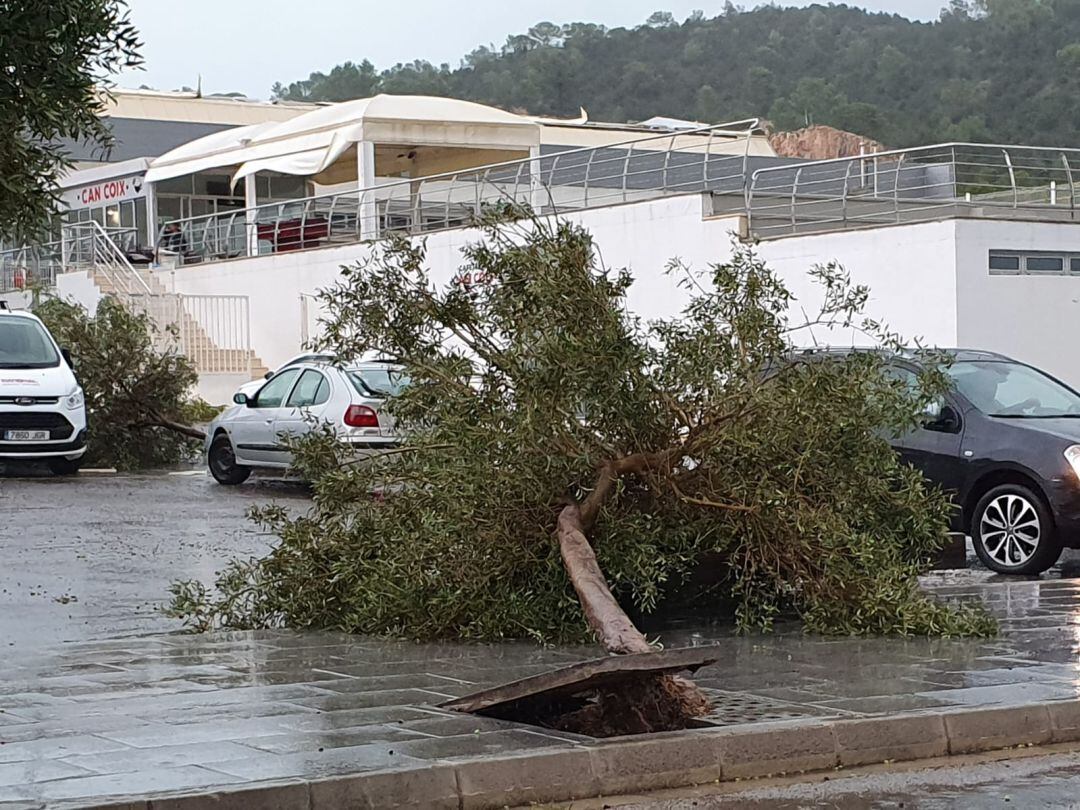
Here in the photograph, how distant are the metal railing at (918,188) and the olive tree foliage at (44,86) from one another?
1737cm

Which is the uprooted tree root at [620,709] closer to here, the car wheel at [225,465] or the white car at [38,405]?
the car wheel at [225,465]

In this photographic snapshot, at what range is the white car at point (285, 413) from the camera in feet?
64.1

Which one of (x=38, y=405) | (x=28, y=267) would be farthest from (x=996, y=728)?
(x=28, y=267)

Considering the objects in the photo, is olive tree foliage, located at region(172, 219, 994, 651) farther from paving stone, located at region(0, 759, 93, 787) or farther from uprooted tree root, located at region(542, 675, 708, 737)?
paving stone, located at region(0, 759, 93, 787)

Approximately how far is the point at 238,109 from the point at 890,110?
2579 cm

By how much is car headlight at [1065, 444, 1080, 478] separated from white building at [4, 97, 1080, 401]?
13.3ft

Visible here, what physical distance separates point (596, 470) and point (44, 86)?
456 cm

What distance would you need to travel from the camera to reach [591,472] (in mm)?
10047

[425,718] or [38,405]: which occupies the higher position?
[38,405]

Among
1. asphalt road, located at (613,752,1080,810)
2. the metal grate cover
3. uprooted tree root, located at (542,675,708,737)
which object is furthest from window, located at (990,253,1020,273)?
uprooted tree root, located at (542,675,708,737)

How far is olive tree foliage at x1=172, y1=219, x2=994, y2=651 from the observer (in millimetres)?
9805

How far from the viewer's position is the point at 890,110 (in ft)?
213

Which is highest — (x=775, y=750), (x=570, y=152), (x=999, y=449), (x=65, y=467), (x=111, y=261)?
(x=570, y=152)

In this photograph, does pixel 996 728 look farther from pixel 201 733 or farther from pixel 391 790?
pixel 201 733
